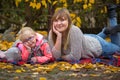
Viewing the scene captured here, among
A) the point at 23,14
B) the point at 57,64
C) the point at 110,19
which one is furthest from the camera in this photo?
the point at 23,14

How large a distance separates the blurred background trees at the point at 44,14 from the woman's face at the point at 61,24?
74.6 inches

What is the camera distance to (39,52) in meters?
5.89

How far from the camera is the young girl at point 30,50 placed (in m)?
5.76

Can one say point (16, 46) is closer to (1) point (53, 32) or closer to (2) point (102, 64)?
(1) point (53, 32)

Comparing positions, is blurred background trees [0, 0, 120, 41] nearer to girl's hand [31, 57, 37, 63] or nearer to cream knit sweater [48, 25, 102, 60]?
cream knit sweater [48, 25, 102, 60]

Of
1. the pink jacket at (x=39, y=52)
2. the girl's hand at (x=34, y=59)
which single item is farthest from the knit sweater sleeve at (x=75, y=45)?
the girl's hand at (x=34, y=59)

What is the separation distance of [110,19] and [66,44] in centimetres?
173

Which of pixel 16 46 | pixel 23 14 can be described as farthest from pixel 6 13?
pixel 16 46

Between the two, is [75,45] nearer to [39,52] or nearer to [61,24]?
[61,24]

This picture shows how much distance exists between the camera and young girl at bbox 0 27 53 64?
18.9ft

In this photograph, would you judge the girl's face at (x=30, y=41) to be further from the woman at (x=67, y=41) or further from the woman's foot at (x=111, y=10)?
the woman's foot at (x=111, y=10)

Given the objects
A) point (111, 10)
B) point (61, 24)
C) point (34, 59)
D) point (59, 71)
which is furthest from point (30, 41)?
point (111, 10)

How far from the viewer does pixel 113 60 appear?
5.96m

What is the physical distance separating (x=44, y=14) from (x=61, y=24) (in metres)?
3.13
